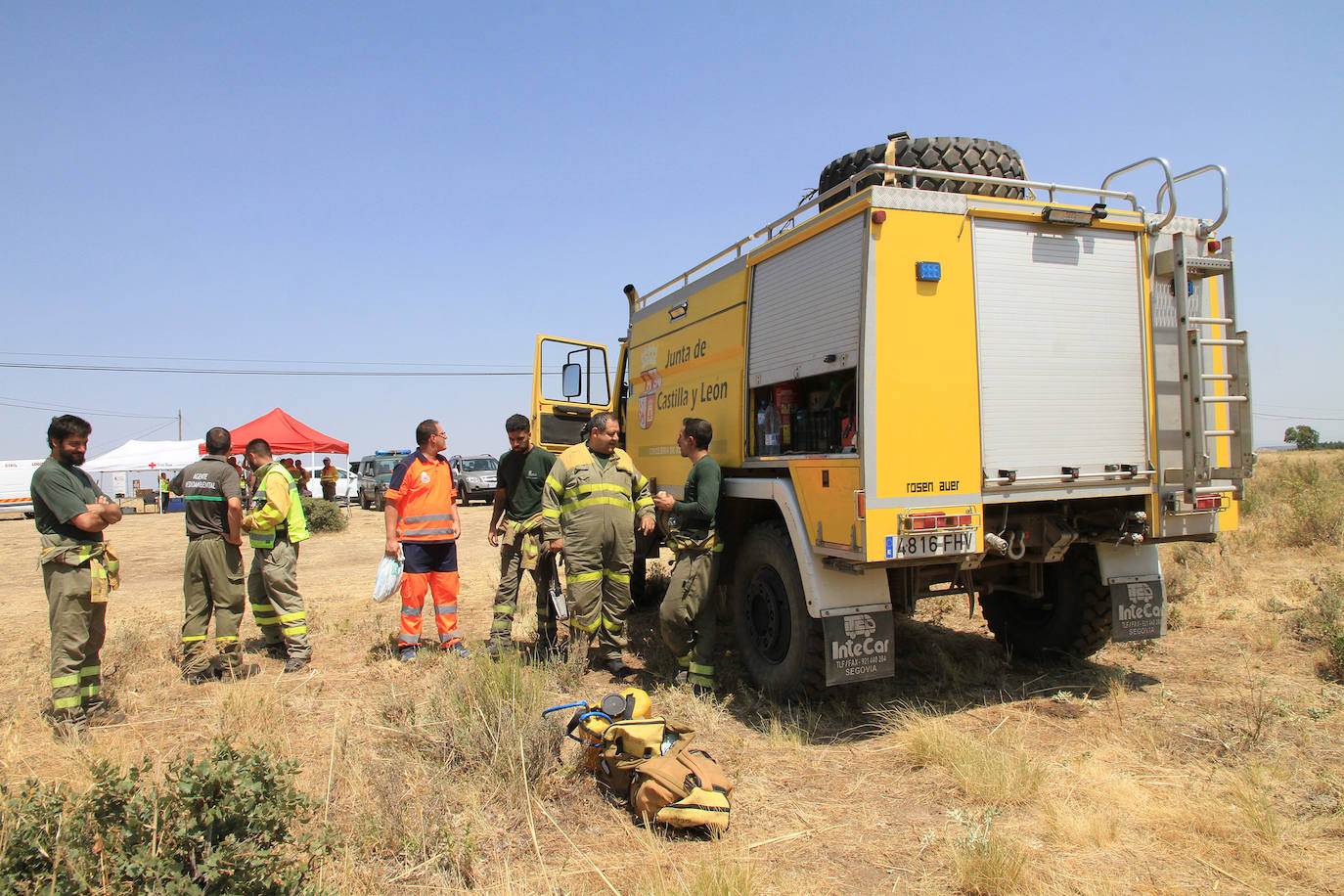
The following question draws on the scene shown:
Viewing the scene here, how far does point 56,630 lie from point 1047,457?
19.5 ft

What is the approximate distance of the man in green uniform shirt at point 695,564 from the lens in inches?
208

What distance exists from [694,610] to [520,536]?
1898 millimetres

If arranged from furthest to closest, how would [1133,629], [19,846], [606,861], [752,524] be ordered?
[752,524] < [1133,629] < [606,861] < [19,846]

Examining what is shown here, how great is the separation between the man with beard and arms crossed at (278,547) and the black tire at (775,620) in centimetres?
356

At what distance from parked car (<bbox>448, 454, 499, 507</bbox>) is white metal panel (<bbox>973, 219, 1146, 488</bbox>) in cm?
2182

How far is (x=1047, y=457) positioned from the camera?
4.48 m

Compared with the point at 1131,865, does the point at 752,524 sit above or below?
above

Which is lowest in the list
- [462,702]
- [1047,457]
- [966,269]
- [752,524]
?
[462,702]

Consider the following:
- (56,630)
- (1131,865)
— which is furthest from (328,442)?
(1131,865)

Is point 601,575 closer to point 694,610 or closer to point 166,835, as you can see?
point 694,610

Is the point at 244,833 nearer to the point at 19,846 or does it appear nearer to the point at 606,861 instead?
the point at 19,846

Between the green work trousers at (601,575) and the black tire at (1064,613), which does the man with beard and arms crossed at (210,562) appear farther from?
the black tire at (1064,613)

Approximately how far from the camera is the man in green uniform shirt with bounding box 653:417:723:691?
529 cm

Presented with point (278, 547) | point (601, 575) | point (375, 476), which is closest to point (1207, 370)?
point (601, 575)
